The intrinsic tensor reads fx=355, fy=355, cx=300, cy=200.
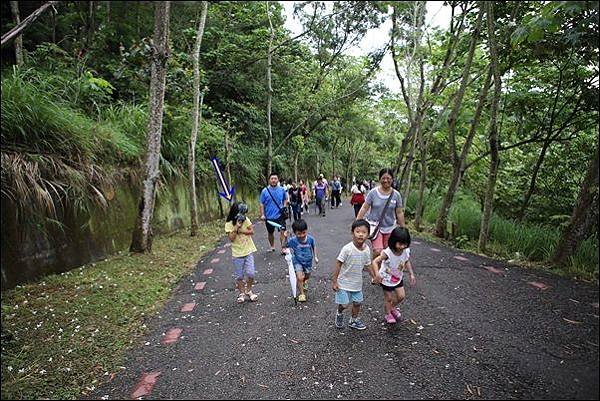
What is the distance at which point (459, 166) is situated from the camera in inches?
323

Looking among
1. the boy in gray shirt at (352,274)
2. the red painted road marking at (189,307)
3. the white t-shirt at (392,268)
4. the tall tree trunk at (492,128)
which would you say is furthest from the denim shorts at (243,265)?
the tall tree trunk at (492,128)

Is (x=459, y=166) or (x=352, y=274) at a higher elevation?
(x=459, y=166)

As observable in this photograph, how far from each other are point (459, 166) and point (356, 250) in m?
5.57

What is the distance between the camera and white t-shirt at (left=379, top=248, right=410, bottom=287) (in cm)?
373

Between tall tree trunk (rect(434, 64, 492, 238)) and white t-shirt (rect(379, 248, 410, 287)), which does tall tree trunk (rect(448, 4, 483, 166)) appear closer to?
tall tree trunk (rect(434, 64, 492, 238))

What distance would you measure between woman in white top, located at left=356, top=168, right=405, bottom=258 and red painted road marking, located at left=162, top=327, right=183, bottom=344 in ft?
8.51

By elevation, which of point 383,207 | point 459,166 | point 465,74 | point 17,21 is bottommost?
point 383,207

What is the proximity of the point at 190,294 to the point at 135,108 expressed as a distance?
5.54 meters

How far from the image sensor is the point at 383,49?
9.94 metres

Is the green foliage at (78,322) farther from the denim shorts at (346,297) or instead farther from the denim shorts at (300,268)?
the denim shorts at (346,297)

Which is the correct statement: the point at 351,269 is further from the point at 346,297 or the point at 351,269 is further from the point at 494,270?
the point at 494,270

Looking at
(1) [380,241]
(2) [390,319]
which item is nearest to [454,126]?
(1) [380,241]

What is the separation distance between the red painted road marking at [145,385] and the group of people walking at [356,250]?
1.73 meters

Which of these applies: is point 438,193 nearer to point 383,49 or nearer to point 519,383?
point 383,49
